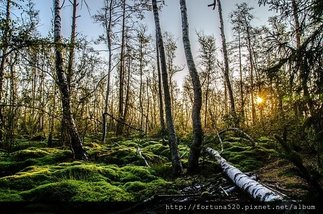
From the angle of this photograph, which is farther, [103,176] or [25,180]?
[103,176]

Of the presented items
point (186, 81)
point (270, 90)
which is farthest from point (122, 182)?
point (186, 81)

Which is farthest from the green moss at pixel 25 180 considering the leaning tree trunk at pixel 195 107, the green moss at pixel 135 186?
the leaning tree trunk at pixel 195 107

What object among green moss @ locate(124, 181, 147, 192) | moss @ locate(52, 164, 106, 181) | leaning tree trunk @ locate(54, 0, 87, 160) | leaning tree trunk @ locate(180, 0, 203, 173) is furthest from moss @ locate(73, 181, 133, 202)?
leaning tree trunk @ locate(54, 0, 87, 160)

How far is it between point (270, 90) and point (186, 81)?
3075cm

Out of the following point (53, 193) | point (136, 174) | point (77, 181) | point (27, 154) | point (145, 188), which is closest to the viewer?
point (53, 193)

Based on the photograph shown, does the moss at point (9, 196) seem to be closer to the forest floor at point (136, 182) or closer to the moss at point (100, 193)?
the forest floor at point (136, 182)

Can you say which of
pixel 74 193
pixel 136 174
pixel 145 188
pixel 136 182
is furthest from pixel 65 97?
pixel 145 188

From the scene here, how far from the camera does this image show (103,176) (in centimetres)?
752

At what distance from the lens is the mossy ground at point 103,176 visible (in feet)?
19.2

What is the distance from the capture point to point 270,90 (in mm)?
4926

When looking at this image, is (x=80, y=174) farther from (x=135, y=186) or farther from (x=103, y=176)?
(x=135, y=186)

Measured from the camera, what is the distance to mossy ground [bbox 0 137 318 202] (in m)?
5.84

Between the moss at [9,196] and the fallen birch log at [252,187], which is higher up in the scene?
the fallen birch log at [252,187]

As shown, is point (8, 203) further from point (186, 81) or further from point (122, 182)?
point (186, 81)
